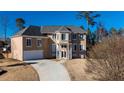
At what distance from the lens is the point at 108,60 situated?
5.68 metres

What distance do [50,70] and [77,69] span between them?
587 mm

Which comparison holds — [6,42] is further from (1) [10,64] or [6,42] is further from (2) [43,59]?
(2) [43,59]

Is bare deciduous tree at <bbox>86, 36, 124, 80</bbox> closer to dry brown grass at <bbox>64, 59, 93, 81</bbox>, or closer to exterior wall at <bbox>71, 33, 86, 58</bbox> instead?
dry brown grass at <bbox>64, 59, 93, 81</bbox>

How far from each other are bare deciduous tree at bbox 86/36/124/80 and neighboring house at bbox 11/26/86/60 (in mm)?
288

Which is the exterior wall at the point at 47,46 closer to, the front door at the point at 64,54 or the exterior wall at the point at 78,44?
the front door at the point at 64,54

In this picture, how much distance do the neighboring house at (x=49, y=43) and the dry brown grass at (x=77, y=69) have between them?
0.13m

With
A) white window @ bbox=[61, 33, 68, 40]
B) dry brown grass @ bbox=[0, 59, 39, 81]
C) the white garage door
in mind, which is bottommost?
dry brown grass @ bbox=[0, 59, 39, 81]

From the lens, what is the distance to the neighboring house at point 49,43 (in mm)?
5676

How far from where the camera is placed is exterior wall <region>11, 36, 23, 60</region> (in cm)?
563

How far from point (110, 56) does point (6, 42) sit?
223 cm

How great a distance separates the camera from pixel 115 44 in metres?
5.58

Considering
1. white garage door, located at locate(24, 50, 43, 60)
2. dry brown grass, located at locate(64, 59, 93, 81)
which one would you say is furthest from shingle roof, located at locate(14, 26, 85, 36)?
dry brown grass, located at locate(64, 59, 93, 81)

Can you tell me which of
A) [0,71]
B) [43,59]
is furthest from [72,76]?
[0,71]
